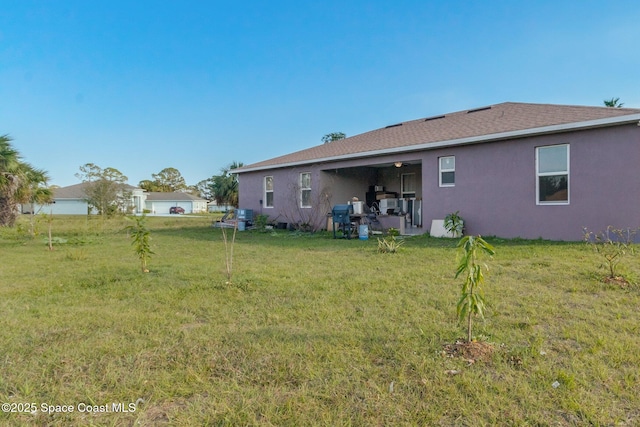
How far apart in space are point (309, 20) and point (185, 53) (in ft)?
16.2

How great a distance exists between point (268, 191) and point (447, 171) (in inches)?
319

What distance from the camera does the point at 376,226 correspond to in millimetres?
12375

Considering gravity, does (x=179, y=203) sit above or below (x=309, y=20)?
below

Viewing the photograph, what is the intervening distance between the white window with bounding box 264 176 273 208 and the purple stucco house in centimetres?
188

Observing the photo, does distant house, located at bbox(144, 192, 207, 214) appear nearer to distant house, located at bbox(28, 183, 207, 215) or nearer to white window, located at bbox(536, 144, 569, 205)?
distant house, located at bbox(28, 183, 207, 215)

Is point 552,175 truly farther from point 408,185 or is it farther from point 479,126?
point 408,185

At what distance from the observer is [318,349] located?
273 centimetres

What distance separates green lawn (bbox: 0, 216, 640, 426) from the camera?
1.97m

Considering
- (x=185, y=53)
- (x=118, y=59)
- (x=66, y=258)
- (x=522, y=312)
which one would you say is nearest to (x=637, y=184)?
(x=522, y=312)

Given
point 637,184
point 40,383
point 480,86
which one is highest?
point 480,86

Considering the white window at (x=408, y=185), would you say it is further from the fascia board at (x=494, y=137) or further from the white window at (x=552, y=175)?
the white window at (x=552, y=175)

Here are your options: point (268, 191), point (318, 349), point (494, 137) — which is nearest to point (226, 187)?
point (268, 191)

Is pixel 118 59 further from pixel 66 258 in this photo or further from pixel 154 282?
pixel 154 282

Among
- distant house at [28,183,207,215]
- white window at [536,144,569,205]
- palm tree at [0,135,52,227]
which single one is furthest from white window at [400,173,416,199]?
distant house at [28,183,207,215]
